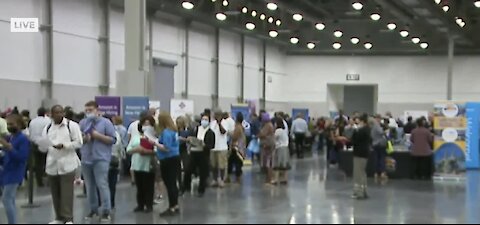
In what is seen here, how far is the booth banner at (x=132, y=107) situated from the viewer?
13242 millimetres

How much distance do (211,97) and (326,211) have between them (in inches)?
685

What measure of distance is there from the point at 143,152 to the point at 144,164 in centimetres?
19

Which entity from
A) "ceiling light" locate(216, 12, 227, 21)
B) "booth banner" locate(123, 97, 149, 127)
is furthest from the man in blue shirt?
"ceiling light" locate(216, 12, 227, 21)

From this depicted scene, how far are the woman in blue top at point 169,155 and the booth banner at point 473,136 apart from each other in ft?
33.0

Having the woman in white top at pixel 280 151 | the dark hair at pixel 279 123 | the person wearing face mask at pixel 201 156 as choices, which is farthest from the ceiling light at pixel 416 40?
the person wearing face mask at pixel 201 156

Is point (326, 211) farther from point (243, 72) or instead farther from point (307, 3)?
point (243, 72)

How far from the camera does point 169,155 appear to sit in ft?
33.5

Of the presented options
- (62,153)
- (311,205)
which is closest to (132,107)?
(311,205)

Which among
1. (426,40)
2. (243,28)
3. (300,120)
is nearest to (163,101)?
(300,120)

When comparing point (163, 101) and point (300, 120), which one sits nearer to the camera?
point (163, 101)

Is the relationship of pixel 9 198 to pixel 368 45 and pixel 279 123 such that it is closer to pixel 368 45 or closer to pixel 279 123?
pixel 279 123

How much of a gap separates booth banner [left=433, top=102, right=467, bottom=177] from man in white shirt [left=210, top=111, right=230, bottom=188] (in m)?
5.83

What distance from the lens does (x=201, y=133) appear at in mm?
13617

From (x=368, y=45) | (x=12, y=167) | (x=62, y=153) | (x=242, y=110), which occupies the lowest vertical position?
(x=12, y=167)
